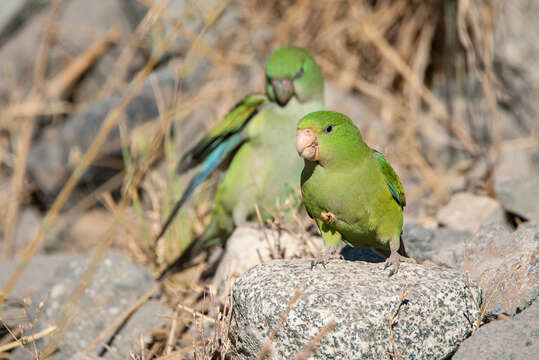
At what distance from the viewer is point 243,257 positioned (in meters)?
3.19

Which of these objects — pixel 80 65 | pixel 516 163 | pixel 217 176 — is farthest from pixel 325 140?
pixel 80 65

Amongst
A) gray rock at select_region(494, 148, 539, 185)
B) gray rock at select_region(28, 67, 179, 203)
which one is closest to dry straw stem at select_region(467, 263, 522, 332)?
gray rock at select_region(494, 148, 539, 185)

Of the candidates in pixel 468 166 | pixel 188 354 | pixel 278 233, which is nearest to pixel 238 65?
pixel 468 166

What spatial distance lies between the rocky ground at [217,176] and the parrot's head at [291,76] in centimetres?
39

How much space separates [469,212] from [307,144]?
1.69 meters

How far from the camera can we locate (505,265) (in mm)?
2482

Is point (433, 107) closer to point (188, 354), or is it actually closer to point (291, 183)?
point (291, 183)

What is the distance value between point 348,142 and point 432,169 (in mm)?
2965

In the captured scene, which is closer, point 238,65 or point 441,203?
point 441,203

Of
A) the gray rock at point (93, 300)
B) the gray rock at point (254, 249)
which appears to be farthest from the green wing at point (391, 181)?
the gray rock at point (93, 300)

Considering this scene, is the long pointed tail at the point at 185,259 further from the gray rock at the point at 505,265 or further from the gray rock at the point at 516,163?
the gray rock at the point at 516,163

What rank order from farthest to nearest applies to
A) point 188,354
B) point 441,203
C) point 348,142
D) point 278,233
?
point 441,203
point 278,233
point 188,354
point 348,142

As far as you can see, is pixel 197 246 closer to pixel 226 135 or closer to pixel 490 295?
pixel 226 135

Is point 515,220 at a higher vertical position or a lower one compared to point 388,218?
lower
